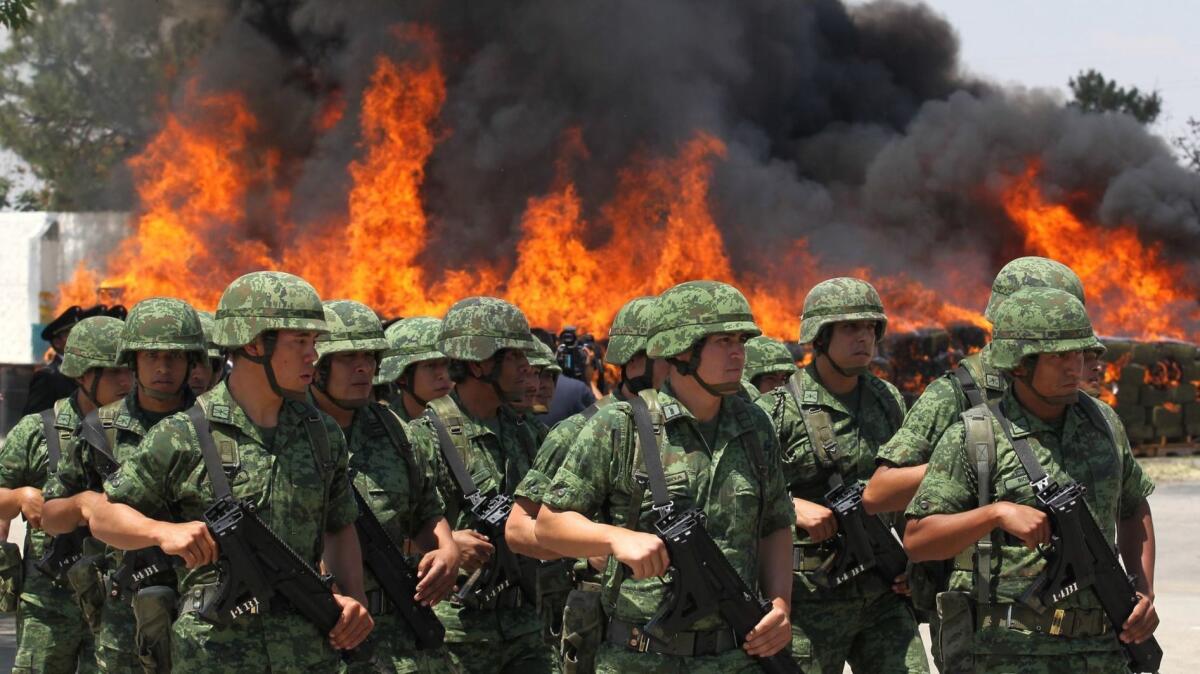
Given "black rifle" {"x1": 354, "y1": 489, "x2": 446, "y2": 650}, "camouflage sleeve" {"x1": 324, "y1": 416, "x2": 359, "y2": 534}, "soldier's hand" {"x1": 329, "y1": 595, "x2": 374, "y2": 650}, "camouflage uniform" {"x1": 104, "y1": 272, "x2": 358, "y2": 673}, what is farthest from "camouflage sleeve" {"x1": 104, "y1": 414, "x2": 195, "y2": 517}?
"black rifle" {"x1": 354, "y1": 489, "x2": 446, "y2": 650}

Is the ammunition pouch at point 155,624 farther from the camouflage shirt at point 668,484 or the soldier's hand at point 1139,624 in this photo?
the soldier's hand at point 1139,624

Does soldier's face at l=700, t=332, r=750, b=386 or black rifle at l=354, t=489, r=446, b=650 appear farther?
black rifle at l=354, t=489, r=446, b=650

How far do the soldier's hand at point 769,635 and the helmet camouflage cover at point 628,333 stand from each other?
7.98ft

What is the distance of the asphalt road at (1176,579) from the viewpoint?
1005 centimetres

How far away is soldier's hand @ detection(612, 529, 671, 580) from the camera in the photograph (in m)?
4.48

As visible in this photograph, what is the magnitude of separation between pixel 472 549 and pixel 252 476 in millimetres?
1659

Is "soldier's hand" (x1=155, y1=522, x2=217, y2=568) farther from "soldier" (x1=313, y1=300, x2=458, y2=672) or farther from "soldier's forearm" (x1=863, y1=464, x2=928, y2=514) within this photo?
"soldier's forearm" (x1=863, y1=464, x2=928, y2=514)

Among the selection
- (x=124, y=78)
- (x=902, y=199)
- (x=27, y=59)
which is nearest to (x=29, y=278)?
(x=124, y=78)

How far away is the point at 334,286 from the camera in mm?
31141

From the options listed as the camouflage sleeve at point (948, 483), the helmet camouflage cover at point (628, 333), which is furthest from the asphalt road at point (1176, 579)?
the camouflage sleeve at point (948, 483)

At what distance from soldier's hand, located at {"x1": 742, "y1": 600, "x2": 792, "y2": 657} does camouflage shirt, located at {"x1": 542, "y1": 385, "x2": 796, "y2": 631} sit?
0.11 meters

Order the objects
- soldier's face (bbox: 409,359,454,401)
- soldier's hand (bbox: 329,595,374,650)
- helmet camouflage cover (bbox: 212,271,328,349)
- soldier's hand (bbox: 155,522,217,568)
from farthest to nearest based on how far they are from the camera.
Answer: soldier's face (bbox: 409,359,454,401) < helmet camouflage cover (bbox: 212,271,328,349) < soldier's hand (bbox: 329,595,374,650) < soldier's hand (bbox: 155,522,217,568)

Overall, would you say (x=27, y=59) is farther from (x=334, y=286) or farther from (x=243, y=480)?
(x=243, y=480)

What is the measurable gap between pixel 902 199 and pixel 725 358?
28.6m
